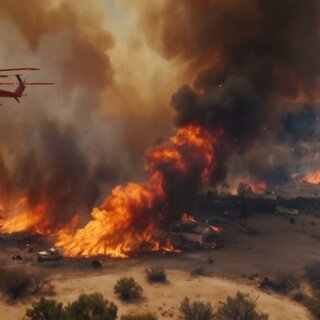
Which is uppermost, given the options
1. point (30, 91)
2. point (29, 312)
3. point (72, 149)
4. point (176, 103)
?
point (30, 91)

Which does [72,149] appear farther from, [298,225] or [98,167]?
[298,225]

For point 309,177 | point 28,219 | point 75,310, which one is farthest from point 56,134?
point 309,177

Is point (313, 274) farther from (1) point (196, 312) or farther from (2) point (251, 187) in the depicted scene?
(2) point (251, 187)

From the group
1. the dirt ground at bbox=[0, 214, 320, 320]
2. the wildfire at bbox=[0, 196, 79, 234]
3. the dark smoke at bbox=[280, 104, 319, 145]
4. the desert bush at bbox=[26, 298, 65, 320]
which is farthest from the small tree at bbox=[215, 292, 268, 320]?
the dark smoke at bbox=[280, 104, 319, 145]

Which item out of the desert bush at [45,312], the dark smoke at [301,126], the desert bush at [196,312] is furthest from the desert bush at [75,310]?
the dark smoke at [301,126]

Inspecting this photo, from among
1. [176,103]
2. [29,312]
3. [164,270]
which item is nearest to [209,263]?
[164,270]

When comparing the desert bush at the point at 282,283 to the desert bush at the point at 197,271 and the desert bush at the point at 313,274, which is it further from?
the desert bush at the point at 197,271

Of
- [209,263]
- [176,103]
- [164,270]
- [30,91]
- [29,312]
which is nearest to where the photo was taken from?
[29,312]

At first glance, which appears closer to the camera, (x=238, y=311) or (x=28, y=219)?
(x=238, y=311)
